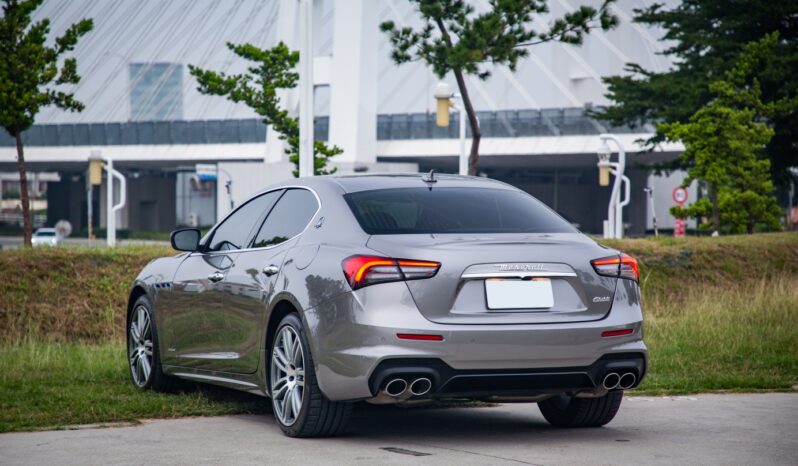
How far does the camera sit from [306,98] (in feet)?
63.6

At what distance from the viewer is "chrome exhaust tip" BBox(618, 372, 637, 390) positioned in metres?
6.97

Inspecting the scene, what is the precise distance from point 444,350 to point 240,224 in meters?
2.40

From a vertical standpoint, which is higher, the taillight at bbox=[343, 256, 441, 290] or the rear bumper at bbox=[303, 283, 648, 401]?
the taillight at bbox=[343, 256, 441, 290]

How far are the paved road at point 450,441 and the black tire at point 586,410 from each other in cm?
9

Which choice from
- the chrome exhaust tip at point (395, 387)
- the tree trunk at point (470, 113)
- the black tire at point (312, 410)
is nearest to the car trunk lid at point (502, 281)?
the chrome exhaust tip at point (395, 387)

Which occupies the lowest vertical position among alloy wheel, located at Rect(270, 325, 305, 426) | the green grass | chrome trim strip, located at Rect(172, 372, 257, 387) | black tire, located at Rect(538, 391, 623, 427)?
the green grass

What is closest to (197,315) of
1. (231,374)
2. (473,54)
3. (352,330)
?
(231,374)

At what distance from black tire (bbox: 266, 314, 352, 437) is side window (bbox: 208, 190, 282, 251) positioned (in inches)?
49.7

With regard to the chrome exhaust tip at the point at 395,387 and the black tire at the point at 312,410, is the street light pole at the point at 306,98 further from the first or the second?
the chrome exhaust tip at the point at 395,387

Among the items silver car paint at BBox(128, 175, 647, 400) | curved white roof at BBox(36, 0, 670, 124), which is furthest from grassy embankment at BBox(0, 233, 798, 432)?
curved white roof at BBox(36, 0, 670, 124)

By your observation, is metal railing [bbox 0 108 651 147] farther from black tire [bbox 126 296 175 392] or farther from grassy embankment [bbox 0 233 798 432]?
black tire [bbox 126 296 175 392]

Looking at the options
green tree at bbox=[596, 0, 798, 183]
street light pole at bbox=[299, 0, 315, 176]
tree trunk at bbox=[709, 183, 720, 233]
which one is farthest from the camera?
green tree at bbox=[596, 0, 798, 183]

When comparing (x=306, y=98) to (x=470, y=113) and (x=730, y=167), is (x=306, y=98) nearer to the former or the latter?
(x=470, y=113)

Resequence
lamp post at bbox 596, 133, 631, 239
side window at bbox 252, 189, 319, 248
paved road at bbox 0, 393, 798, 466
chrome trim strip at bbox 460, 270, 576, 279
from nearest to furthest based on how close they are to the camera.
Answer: paved road at bbox 0, 393, 798, 466 < chrome trim strip at bbox 460, 270, 576, 279 < side window at bbox 252, 189, 319, 248 < lamp post at bbox 596, 133, 631, 239
